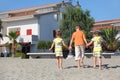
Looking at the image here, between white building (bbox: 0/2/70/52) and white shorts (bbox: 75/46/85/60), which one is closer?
white shorts (bbox: 75/46/85/60)

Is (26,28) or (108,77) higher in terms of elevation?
(26,28)

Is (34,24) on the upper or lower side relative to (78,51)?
upper

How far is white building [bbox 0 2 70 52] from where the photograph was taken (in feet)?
188

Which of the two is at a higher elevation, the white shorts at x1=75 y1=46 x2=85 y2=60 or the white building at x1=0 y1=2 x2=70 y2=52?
the white building at x1=0 y1=2 x2=70 y2=52

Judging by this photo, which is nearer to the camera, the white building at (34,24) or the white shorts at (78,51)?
the white shorts at (78,51)

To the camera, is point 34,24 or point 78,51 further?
point 34,24

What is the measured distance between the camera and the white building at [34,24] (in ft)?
188

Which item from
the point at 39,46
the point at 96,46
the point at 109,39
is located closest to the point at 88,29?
the point at 109,39

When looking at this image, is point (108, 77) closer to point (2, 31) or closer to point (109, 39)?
point (109, 39)

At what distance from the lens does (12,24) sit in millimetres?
61438

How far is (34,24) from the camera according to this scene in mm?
58062

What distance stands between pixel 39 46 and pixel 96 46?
130ft

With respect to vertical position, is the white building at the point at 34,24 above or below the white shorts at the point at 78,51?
above

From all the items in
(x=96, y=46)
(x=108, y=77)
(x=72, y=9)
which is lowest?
(x=108, y=77)
